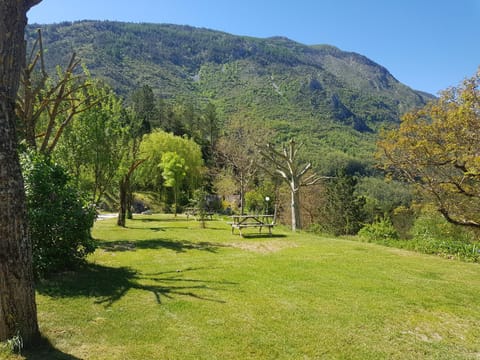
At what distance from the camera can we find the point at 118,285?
21.1 feet

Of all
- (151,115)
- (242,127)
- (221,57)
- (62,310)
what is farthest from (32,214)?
(221,57)

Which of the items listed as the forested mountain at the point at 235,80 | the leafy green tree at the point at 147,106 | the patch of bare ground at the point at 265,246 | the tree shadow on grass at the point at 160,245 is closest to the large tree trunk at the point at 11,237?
the tree shadow on grass at the point at 160,245

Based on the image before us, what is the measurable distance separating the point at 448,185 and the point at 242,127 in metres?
22.9

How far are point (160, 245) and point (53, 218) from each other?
16.5 ft

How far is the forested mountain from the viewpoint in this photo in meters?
99.1

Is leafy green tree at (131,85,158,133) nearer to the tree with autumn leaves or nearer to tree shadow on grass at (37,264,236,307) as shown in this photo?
the tree with autumn leaves

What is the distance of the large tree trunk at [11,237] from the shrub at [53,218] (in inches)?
108

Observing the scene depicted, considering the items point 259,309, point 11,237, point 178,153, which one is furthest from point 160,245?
point 178,153

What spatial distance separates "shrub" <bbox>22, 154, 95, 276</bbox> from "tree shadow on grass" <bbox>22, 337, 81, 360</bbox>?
2.74 meters

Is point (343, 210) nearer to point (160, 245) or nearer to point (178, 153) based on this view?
point (178, 153)

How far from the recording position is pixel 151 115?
5812 cm

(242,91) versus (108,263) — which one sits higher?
(242,91)

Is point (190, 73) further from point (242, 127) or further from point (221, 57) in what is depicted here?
point (242, 127)

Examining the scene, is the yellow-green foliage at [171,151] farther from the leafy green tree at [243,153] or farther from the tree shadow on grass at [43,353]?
the tree shadow on grass at [43,353]
